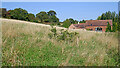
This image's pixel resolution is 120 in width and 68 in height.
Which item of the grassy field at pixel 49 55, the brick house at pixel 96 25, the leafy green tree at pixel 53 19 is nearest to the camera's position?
the grassy field at pixel 49 55

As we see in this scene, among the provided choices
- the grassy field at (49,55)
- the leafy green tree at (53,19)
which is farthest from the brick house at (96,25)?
the grassy field at (49,55)

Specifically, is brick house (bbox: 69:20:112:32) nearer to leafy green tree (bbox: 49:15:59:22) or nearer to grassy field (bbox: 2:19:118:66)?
leafy green tree (bbox: 49:15:59:22)

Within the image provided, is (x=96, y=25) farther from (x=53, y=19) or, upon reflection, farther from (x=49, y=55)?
(x=49, y=55)

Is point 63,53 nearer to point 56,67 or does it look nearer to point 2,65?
point 56,67

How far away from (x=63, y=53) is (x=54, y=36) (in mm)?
2268

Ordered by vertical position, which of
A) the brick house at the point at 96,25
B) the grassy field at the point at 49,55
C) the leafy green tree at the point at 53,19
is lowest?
the grassy field at the point at 49,55

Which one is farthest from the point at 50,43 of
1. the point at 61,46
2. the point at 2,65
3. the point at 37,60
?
the point at 2,65

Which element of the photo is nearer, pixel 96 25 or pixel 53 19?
pixel 53 19

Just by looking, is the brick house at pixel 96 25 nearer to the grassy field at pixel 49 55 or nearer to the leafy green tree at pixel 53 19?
the leafy green tree at pixel 53 19

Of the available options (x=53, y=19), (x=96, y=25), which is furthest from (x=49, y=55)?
(x=96, y=25)

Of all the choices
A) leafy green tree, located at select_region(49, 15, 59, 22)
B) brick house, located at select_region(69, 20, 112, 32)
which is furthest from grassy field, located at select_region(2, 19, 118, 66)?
brick house, located at select_region(69, 20, 112, 32)

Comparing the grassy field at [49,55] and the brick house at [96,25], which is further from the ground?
the brick house at [96,25]

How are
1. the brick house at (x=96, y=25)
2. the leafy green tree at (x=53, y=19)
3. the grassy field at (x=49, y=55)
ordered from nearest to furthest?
1. the grassy field at (x=49, y=55)
2. the leafy green tree at (x=53, y=19)
3. the brick house at (x=96, y=25)

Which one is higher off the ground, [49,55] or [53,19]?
[53,19]
